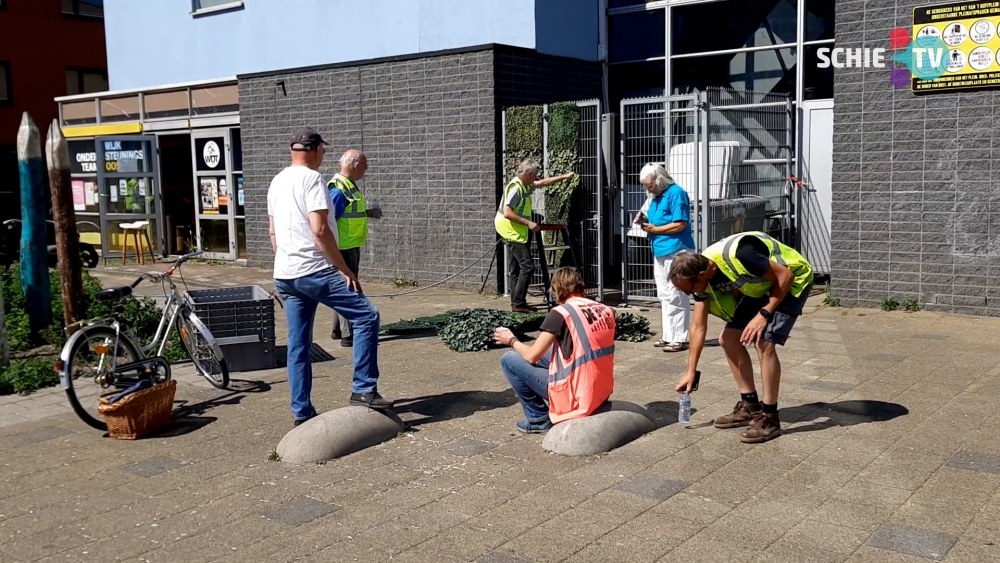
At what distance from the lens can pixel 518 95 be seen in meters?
13.6

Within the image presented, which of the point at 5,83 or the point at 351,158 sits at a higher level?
the point at 5,83

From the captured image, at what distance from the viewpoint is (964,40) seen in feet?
33.0

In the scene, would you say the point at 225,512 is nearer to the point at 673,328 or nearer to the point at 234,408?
the point at 234,408

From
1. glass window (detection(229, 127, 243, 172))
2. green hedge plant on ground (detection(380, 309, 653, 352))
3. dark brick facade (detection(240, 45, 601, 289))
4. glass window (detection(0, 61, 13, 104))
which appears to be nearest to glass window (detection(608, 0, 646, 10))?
dark brick facade (detection(240, 45, 601, 289))

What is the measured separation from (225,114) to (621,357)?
10.8 m

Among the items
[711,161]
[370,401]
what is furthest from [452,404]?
[711,161]

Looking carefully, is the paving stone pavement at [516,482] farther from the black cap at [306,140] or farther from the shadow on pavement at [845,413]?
the black cap at [306,140]

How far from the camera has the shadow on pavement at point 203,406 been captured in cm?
683

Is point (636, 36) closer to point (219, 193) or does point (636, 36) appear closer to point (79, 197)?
point (219, 193)

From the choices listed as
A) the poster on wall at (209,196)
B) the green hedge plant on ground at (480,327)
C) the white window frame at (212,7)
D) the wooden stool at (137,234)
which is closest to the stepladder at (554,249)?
the green hedge plant on ground at (480,327)

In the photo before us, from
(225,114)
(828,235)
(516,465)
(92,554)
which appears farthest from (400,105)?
(92,554)

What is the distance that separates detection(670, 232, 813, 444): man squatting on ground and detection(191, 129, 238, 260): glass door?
1293 centimetres

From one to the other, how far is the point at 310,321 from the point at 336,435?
2.84 ft

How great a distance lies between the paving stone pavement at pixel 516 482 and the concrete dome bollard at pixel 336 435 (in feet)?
0.31
